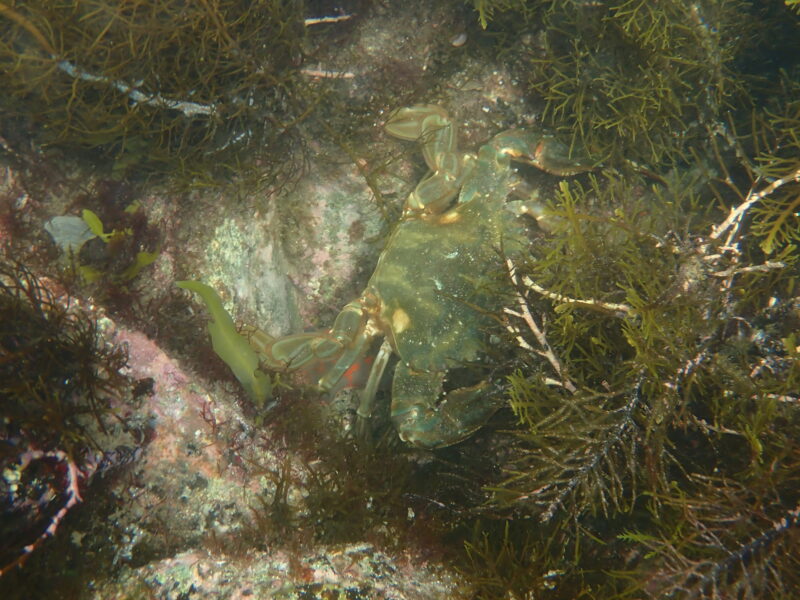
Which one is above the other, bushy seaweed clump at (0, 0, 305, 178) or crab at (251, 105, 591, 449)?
bushy seaweed clump at (0, 0, 305, 178)

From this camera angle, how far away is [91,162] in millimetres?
3445

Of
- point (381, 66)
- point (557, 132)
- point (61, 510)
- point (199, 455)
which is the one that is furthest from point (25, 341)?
point (557, 132)

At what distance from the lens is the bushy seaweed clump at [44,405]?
7.07 ft

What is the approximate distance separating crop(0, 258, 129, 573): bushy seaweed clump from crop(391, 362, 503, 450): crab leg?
1.93 m

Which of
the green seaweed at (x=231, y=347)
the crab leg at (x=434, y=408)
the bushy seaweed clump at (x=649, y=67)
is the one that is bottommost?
the crab leg at (x=434, y=408)

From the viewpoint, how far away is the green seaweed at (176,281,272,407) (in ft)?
10.3

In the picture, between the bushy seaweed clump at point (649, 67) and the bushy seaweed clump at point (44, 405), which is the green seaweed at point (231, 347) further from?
the bushy seaweed clump at point (649, 67)

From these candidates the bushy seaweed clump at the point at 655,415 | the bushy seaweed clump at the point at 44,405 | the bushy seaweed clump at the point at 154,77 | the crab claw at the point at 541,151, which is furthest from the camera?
the crab claw at the point at 541,151

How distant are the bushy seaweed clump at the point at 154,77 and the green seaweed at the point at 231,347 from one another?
0.99 meters

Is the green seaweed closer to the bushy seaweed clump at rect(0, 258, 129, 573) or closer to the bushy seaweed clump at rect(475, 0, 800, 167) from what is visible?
the bushy seaweed clump at rect(0, 258, 129, 573)

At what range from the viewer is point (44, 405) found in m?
2.23

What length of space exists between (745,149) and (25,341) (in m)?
4.97

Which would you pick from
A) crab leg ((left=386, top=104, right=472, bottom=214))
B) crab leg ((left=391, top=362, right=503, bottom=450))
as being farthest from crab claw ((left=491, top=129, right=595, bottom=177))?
crab leg ((left=391, top=362, right=503, bottom=450))

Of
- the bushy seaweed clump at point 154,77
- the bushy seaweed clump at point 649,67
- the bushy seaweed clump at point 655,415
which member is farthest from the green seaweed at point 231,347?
the bushy seaweed clump at point 649,67
